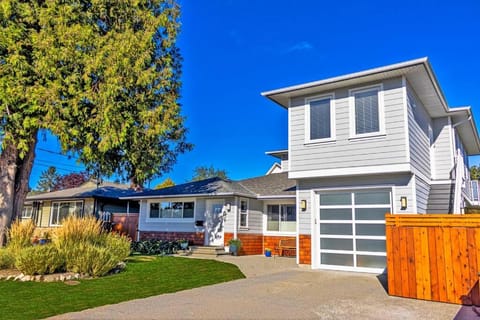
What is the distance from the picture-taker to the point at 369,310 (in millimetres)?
5793

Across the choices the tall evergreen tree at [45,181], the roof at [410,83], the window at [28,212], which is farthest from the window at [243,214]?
the tall evergreen tree at [45,181]

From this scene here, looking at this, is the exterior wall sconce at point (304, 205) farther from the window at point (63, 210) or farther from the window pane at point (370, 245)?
the window at point (63, 210)

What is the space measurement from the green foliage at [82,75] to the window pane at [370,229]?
6.74 m

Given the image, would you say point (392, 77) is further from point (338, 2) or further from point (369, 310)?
point (338, 2)

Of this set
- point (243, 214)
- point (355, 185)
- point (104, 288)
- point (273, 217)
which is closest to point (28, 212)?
point (243, 214)

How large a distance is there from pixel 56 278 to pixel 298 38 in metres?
18.1

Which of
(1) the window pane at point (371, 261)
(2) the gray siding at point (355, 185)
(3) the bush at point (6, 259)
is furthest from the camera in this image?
(1) the window pane at point (371, 261)

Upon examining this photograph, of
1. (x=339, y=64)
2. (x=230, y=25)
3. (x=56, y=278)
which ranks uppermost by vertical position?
(x=230, y=25)

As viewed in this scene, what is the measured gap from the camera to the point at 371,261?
9.56 meters

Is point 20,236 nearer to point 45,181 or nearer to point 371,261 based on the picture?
point 371,261

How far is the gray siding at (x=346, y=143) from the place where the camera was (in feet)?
30.8

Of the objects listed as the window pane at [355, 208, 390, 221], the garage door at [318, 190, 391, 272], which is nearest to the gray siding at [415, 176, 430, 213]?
the garage door at [318, 190, 391, 272]

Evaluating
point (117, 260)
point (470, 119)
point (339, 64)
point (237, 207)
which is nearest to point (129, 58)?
point (117, 260)

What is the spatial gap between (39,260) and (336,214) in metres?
7.86
